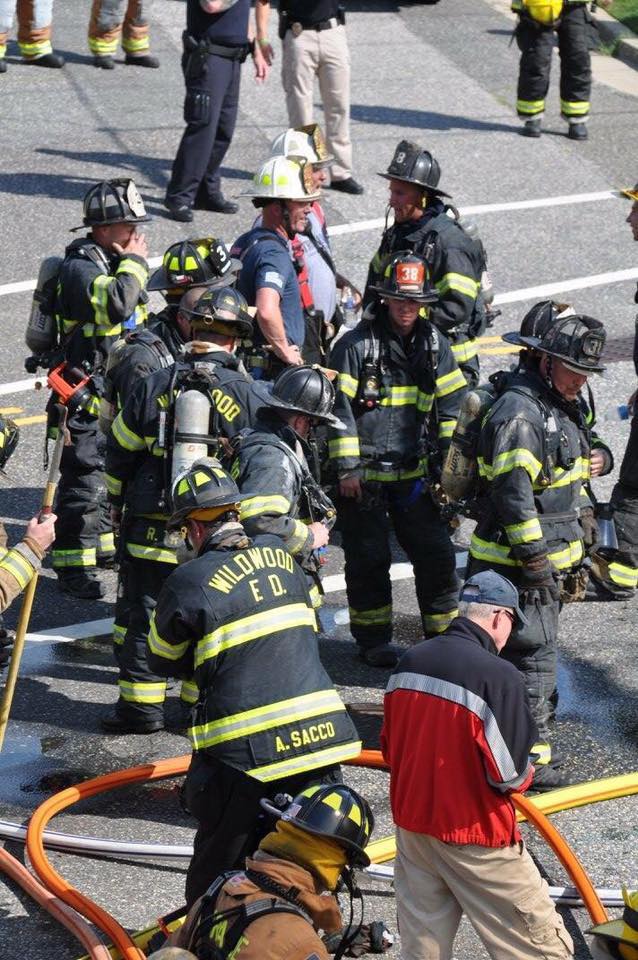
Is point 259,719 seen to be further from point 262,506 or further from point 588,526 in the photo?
point 588,526

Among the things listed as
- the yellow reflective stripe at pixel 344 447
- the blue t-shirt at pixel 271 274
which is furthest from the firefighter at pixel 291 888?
the blue t-shirt at pixel 271 274

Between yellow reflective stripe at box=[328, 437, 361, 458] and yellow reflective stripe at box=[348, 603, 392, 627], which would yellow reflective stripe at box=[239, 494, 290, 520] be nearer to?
yellow reflective stripe at box=[328, 437, 361, 458]

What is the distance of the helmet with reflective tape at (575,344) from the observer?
648 cm

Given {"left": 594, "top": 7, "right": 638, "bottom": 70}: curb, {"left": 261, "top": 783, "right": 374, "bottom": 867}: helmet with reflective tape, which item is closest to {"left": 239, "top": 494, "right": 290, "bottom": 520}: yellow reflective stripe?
{"left": 261, "top": 783, "right": 374, "bottom": 867}: helmet with reflective tape

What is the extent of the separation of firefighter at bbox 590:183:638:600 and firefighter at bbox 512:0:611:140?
5.40m

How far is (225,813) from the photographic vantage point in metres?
5.23

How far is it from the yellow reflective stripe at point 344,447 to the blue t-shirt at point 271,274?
1117mm

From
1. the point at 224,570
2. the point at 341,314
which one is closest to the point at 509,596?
the point at 224,570

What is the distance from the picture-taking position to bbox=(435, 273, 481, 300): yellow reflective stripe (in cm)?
841

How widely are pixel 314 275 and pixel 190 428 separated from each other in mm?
2427

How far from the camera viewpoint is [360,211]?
12961mm

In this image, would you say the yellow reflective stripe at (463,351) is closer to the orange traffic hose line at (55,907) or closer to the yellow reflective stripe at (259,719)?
the yellow reflective stripe at (259,719)

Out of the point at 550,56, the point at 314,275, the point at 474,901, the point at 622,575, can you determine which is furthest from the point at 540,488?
the point at 550,56

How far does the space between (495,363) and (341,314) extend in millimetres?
2060
